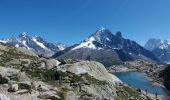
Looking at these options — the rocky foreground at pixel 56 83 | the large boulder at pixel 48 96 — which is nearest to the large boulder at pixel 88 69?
the rocky foreground at pixel 56 83

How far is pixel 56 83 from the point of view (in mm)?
50469

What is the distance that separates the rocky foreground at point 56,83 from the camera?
119 ft

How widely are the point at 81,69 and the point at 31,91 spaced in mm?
27751

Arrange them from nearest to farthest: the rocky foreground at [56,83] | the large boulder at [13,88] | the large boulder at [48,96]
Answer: the large boulder at [48,96] → the large boulder at [13,88] → the rocky foreground at [56,83]

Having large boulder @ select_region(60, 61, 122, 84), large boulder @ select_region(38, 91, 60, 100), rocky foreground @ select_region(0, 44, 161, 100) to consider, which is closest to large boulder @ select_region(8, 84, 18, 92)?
rocky foreground @ select_region(0, 44, 161, 100)

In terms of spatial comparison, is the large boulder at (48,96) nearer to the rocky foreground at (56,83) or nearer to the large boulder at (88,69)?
the rocky foreground at (56,83)

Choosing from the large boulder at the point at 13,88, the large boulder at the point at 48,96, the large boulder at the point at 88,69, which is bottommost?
the large boulder at the point at 48,96

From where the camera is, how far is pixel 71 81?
53.3 m

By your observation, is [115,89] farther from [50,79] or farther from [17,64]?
[17,64]

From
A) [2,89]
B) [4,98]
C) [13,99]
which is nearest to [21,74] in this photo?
[2,89]

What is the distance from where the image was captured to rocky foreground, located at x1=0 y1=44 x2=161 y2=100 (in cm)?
3616

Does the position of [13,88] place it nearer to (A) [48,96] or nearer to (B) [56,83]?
(A) [48,96]

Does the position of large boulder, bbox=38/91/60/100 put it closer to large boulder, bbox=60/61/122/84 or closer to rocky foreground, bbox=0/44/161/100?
rocky foreground, bbox=0/44/161/100

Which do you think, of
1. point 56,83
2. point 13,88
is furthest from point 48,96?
point 56,83
